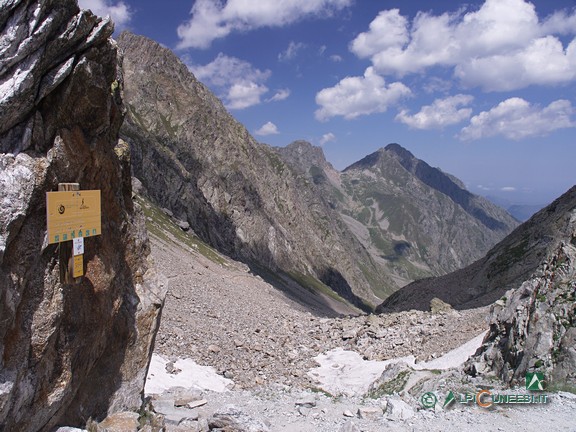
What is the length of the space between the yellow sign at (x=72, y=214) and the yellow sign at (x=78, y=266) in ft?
1.70

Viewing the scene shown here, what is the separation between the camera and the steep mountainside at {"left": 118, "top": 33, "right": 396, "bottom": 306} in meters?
104

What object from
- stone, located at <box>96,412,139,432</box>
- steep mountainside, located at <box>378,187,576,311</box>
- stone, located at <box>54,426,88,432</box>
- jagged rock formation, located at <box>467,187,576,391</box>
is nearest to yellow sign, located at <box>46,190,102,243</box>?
stone, located at <box>54,426,88,432</box>

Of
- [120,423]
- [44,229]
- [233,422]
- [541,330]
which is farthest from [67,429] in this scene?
[541,330]

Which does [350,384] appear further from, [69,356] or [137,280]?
[69,356]

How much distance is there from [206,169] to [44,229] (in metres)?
119

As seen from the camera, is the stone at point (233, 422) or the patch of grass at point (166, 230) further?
the patch of grass at point (166, 230)

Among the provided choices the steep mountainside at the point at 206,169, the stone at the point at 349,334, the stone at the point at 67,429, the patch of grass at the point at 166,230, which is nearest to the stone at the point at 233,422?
the stone at the point at 67,429

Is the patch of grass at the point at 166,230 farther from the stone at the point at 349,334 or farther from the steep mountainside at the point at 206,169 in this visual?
the stone at the point at 349,334

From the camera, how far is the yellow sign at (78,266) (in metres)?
9.70

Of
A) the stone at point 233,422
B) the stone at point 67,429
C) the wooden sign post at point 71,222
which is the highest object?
the wooden sign post at point 71,222

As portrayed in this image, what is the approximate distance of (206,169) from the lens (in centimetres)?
12644

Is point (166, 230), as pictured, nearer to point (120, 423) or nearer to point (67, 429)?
point (120, 423)

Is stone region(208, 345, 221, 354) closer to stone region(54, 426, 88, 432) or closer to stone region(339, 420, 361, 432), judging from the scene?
stone region(339, 420, 361, 432)

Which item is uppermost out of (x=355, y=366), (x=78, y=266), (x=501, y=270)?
(x=78, y=266)
